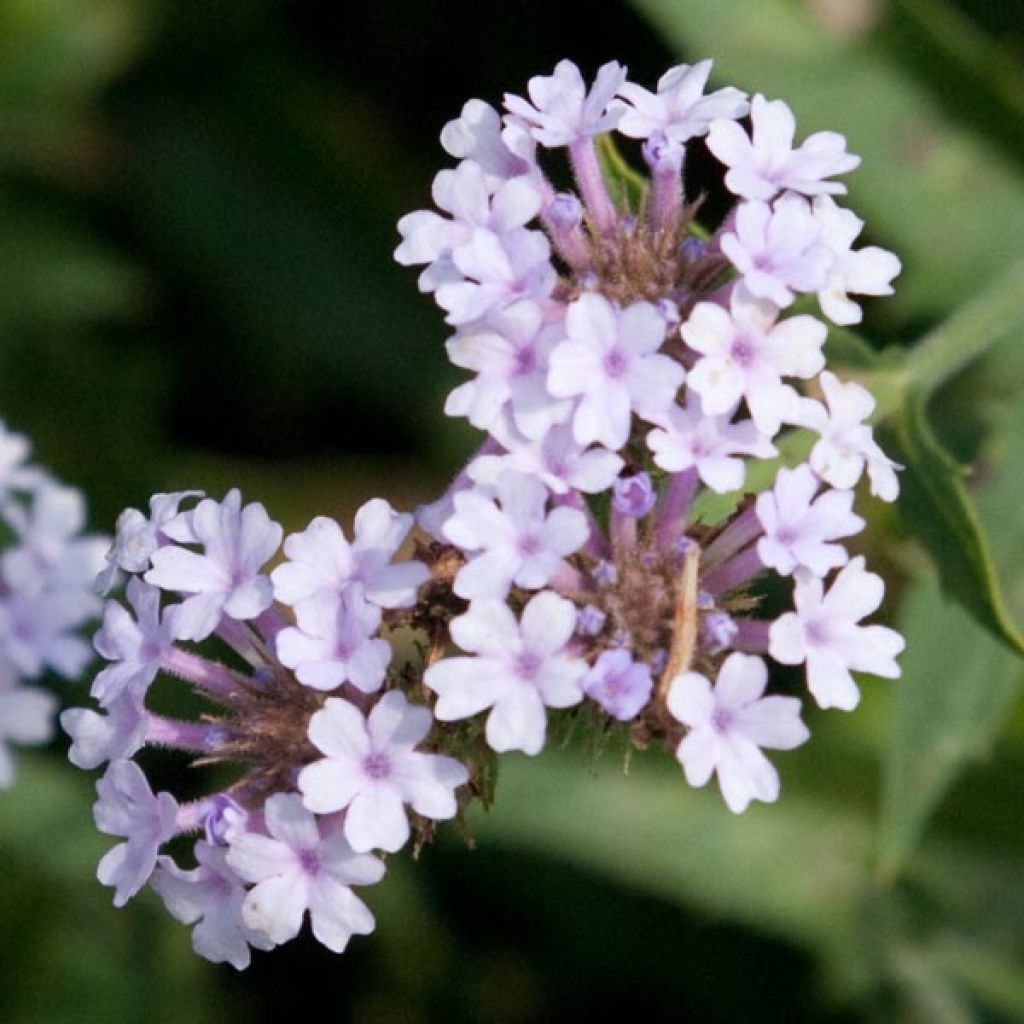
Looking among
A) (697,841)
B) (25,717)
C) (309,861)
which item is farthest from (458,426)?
(309,861)

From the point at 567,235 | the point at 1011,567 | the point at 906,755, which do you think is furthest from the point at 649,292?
the point at 1011,567

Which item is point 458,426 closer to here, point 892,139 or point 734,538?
point 892,139

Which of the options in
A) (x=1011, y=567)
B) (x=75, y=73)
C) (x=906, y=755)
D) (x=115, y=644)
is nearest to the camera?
(x=115, y=644)

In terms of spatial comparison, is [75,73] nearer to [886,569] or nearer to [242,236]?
[242,236]

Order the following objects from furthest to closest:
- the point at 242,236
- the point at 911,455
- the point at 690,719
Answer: the point at 242,236 → the point at 911,455 → the point at 690,719

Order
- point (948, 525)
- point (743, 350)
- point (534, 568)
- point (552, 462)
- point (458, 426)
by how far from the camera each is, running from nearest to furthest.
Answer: point (534, 568)
point (552, 462)
point (743, 350)
point (948, 525)
point (458, 426)

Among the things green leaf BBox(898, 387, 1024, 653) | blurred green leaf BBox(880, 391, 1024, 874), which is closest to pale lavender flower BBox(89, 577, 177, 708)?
green leaf BBox(898, 387, 1024, 653)

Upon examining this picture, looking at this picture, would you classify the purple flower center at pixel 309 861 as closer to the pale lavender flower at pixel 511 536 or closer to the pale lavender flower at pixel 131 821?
the pale lavender flower at pixel 131 821
